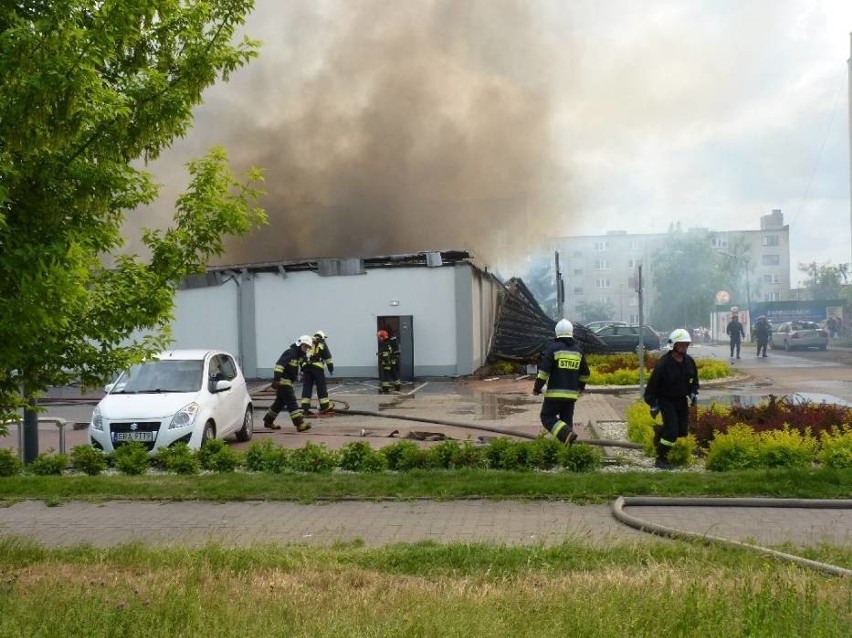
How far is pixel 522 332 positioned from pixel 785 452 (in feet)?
66.0

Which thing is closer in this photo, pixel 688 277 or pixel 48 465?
pixel 48 465

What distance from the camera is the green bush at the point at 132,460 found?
910 cm

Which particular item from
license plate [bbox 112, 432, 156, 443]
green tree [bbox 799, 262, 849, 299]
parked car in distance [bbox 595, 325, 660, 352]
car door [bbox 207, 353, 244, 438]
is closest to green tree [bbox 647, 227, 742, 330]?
green tree [bbox 799, 262, 849, 299]

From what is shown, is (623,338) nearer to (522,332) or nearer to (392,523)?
(522,332)

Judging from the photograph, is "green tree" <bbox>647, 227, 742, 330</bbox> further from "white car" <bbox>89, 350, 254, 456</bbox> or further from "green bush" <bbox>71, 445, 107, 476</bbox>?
"green bush" <bbox>71, 445, 107, 476</bbox>

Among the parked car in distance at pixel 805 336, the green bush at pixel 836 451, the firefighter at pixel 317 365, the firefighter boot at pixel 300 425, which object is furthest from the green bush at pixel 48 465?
the parked car in distance at pixel 805 336

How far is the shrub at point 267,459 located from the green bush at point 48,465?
1995 mm

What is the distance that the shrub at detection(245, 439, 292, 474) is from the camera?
8922 mm

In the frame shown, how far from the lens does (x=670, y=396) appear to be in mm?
8883

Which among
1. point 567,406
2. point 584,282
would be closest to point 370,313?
point 567,406

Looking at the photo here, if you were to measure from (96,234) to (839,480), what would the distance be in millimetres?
6356

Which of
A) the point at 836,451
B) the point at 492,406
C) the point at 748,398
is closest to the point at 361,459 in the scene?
the point at 836,451

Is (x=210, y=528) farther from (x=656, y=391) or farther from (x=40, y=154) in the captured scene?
(x=656, y=391)

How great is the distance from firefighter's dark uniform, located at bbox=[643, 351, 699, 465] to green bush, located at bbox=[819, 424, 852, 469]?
4.36 ft
